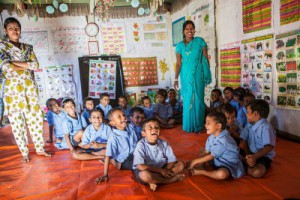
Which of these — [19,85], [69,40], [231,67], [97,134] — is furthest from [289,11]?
[69,40]

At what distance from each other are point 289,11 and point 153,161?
254cm

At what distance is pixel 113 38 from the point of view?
20.8 feet

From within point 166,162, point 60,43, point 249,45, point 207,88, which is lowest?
point 166,162

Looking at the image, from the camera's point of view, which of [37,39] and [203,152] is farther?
[37,39]

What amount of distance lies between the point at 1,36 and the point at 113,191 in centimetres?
541

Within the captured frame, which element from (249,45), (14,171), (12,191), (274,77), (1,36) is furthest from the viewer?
(1,36)

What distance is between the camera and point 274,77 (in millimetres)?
3387

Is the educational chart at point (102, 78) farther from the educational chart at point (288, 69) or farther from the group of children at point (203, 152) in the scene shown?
the educational chart at point (288, 69)

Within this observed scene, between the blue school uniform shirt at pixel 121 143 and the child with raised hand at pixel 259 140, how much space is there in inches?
44.5

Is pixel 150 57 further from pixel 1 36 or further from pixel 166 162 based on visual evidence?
pixel 166 162

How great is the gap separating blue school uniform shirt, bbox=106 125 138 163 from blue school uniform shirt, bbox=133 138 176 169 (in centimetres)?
32

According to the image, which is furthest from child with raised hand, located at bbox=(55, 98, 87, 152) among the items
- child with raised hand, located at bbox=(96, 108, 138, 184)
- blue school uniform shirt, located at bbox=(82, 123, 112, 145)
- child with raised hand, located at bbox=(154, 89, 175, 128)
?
child with raised hand, located at bbox=(154, 89, 175, 128)

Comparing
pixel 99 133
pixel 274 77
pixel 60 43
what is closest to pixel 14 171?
pixel 99 133

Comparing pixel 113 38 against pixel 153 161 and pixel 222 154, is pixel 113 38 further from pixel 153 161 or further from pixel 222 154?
pixel 222 154
